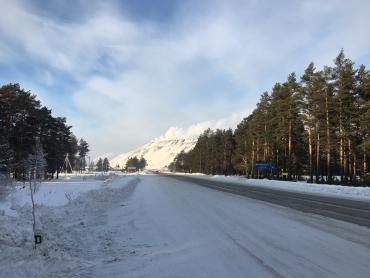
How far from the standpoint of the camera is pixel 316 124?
58.8 m

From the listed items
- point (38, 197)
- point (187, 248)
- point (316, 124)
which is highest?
point (316, 124)

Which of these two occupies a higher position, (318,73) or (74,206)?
(318,73)

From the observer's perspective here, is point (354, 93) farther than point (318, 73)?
No

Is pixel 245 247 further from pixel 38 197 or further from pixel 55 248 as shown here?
pixel 38 197

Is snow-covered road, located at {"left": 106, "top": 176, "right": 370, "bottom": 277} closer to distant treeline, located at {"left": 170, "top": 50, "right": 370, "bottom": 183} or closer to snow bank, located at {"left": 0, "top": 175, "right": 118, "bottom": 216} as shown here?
snow bank, located at {"left": 0, "top": 175, "right": 118, "bottom": 216}

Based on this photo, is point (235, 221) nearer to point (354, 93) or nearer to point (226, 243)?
point (226, 243)

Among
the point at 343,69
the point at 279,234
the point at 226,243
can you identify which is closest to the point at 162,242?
the point at 226,243

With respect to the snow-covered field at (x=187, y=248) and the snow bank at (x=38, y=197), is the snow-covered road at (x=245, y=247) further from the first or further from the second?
the snow bank at (x=38, y=197)

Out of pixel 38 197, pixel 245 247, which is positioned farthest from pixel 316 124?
pixel 245 247

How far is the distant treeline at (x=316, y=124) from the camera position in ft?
172

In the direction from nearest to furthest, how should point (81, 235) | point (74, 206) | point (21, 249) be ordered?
A: point (21, 249)
point (81, 235)
point (74, 206)

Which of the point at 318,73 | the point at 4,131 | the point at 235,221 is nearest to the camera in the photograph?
the point at 235,221

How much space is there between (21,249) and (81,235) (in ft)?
8.89

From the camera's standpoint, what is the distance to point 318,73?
5709 centimetres
